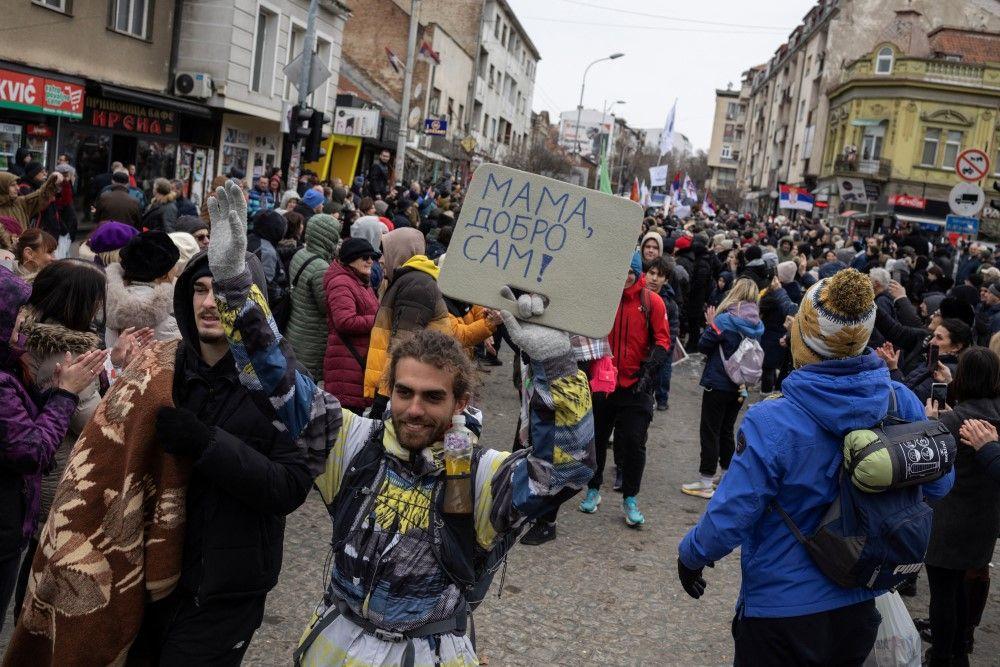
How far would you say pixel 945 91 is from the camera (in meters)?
47.1

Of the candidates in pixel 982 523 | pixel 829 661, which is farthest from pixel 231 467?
pixel 982 523

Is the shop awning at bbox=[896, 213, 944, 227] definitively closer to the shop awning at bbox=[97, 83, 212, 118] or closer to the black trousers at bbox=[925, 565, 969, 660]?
the shop awning at bbox=[97, 83, 212, 118]

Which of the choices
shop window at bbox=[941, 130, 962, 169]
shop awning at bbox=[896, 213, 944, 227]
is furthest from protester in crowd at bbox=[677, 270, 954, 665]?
shop window at bbox=[941, 130, 962, 169]

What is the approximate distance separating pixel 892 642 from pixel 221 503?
2334 millimetres

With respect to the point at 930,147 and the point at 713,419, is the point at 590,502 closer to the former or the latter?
the point at 713,419

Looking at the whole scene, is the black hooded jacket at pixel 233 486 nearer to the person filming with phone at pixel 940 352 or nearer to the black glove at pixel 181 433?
the black glove at pixel 181 433

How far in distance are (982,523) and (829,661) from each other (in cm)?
208

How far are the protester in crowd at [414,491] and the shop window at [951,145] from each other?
51.0 m

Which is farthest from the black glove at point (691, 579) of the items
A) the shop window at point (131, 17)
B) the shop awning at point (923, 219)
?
the shop awning at point (923, 219)

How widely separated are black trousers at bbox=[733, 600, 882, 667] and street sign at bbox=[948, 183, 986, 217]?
11727mm

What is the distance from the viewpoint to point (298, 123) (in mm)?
16234

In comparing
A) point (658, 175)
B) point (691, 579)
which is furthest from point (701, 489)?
point (658, 175)

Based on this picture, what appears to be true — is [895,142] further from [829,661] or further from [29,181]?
[829,661]

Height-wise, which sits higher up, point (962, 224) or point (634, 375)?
point (962, 224)
